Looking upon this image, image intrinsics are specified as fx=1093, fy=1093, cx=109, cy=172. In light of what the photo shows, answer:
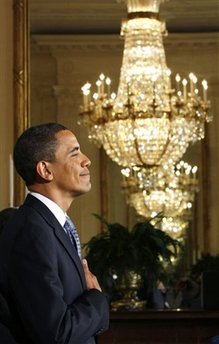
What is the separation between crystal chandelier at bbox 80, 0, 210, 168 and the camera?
11.5 metres

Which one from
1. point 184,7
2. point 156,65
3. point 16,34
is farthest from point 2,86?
point 184,7

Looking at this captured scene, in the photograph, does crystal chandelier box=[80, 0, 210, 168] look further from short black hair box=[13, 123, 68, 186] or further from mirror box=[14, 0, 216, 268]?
short black hair box=[13, 123, 68, 186]

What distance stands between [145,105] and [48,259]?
8944 millimetres

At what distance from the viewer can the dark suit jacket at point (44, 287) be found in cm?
266

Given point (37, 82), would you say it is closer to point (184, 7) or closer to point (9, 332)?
point (184, 7)

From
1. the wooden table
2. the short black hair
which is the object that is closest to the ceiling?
the wooden table

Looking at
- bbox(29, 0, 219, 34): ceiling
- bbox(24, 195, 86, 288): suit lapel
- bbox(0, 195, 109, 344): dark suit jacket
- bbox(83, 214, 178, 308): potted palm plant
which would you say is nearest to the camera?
bbox(0, 195, 109, 344): dark suit jacket

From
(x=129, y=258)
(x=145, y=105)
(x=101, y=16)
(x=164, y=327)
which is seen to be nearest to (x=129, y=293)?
(x=129, y=258)

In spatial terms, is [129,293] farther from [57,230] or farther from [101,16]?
[101,16]

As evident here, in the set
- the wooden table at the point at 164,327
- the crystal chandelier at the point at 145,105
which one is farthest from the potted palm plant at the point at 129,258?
the crystal chandelier at the point at 145,105

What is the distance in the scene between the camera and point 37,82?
54.1ft

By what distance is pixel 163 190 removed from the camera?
1568cm

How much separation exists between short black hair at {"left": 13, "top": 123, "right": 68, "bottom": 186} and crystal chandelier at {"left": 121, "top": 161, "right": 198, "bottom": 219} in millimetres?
12015

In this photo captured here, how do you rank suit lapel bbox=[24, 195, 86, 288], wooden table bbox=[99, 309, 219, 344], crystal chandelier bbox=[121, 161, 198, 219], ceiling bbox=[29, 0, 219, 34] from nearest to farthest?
suit lapel bbox=[24, 195, 86, 288], wooden table bbox=[99, 309, 219, 344], ceiling bbox=[29, 0, 219, 34], crystal chandelier bbox=[121, 161, 198, 219]
